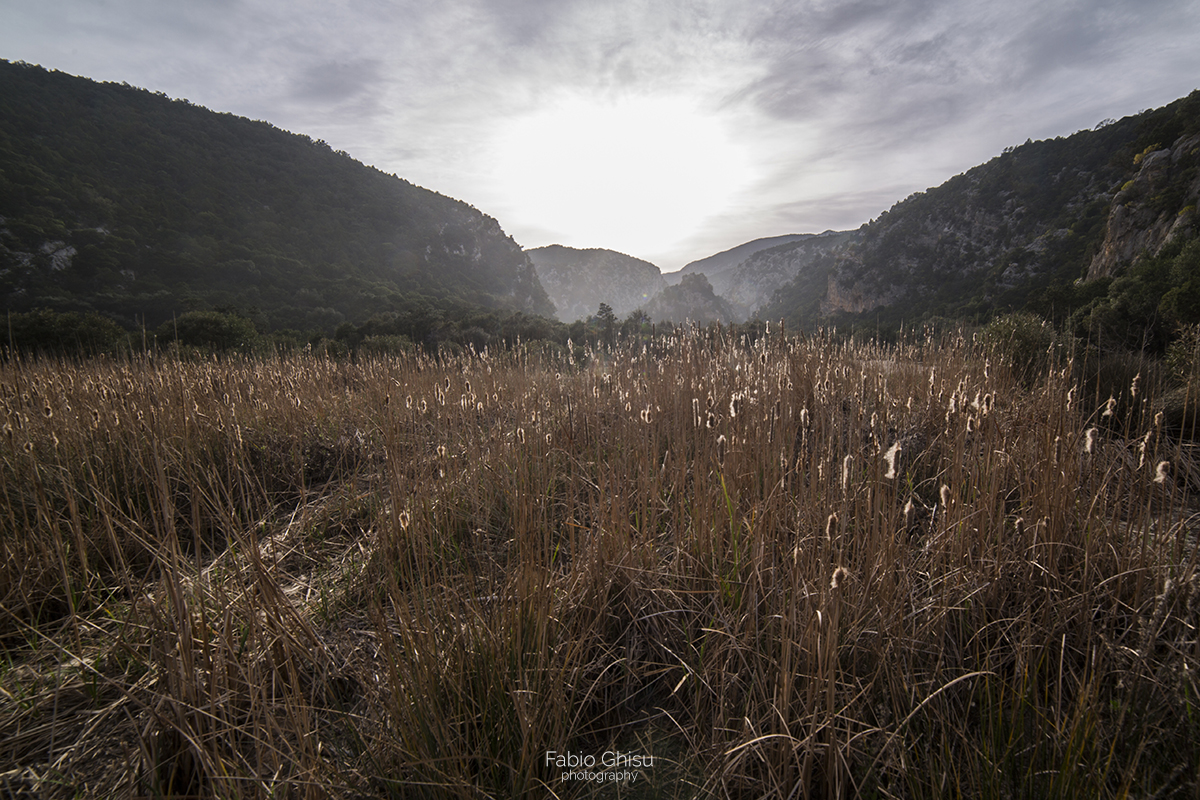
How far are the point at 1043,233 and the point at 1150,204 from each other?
52.4 feet

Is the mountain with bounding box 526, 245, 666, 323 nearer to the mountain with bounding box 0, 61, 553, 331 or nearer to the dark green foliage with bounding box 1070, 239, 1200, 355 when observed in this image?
the mountain with bounding box 0, 61, 553, 331

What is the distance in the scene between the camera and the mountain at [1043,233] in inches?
877

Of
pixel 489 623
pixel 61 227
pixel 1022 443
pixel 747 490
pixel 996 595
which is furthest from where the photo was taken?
pixel 61 227

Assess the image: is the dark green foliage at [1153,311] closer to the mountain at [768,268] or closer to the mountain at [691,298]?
the mountain at [691,298]

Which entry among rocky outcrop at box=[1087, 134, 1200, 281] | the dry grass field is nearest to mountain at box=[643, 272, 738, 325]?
rocky outcrop at box=[1087, 134, 1200, 281]

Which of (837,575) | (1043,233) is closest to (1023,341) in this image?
(837,575)

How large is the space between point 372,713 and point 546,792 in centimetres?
53

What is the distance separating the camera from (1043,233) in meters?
39.3

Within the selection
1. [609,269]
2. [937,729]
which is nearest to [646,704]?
[937,729]

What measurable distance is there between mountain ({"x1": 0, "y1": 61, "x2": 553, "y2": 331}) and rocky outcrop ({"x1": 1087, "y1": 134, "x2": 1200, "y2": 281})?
4353 cm

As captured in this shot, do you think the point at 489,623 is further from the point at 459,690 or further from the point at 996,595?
the point at 996,595

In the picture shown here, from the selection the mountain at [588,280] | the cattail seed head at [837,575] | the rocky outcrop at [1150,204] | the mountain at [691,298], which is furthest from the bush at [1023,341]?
the mountain at [588,280]

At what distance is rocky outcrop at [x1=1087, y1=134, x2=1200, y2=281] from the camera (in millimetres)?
24141

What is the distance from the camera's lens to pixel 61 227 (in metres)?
29.2
